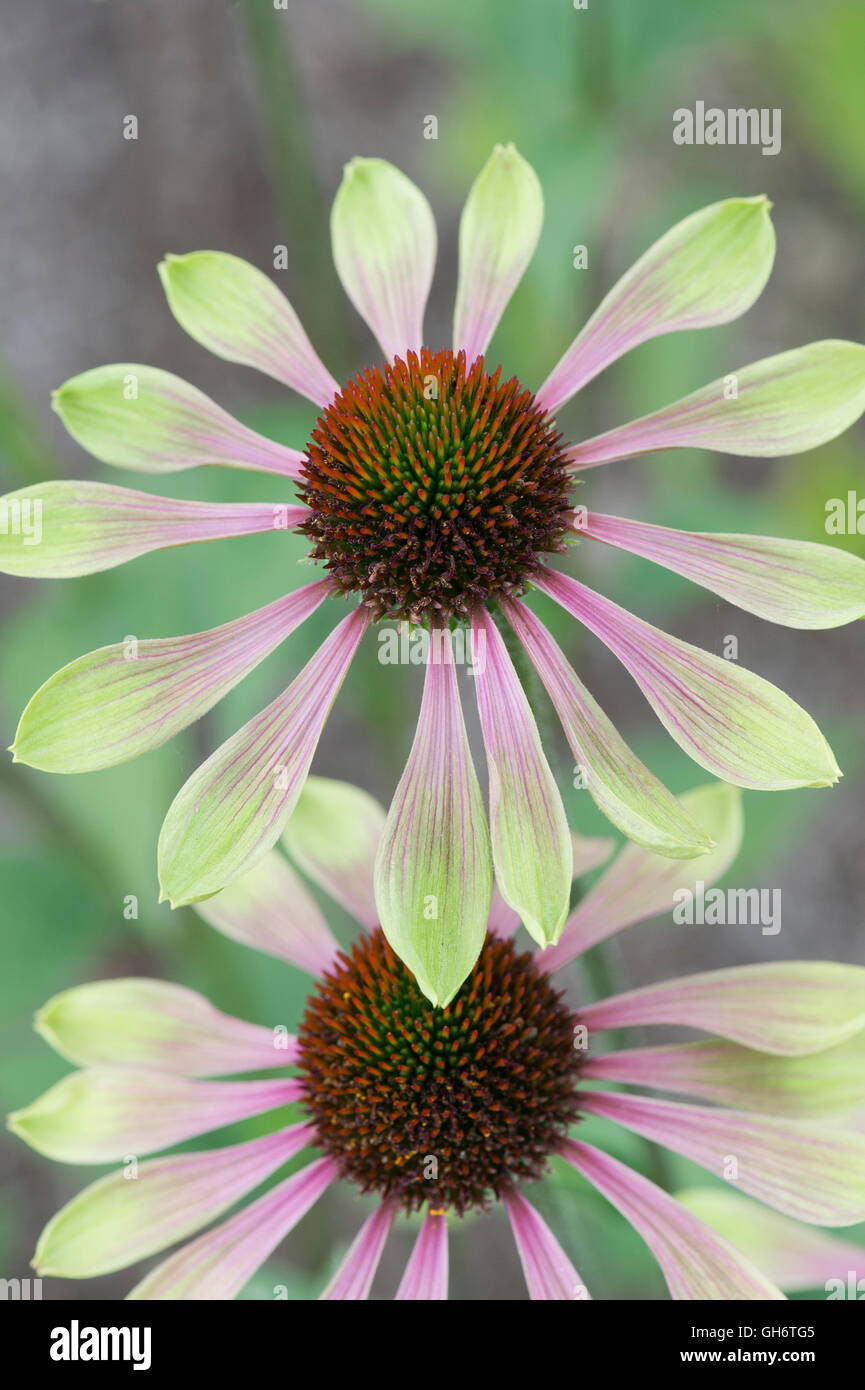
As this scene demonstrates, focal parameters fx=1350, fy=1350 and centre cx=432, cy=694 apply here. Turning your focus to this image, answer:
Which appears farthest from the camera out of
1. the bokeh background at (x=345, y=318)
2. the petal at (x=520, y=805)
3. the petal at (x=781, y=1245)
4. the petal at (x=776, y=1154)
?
the bokeh background at (x=345, y=318)

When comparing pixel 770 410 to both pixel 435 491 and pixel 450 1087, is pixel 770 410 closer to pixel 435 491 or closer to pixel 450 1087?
pixel 435 491

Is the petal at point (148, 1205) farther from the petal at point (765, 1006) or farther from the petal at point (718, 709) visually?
the petal at point (718, 709)

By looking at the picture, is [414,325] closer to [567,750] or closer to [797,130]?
[567,750]

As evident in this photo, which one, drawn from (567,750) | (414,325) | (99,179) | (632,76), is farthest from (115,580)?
(99,179)

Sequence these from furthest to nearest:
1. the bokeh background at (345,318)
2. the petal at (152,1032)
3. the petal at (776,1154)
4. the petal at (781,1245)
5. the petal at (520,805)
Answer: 1. the bokeh background at (345,318)
2. the petal at (781,1245)
3. the petal at (152,1032)
4. the petal at (776,1154)
5. the petal at (520,805)

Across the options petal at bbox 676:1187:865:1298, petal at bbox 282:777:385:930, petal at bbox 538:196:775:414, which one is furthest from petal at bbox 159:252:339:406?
petal at bbox 676:1187:865:1298

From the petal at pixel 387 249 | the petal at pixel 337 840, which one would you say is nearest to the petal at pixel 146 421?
the petal at pixel 387 249

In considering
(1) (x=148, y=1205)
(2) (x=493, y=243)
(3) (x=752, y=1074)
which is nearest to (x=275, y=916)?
(1) (x=148, y=1205)
